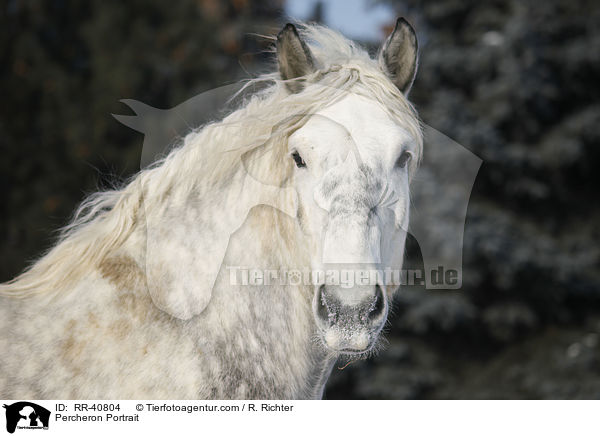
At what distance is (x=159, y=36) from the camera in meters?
8.22

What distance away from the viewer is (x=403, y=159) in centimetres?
180

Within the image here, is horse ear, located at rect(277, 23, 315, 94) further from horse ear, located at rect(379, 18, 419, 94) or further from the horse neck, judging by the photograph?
the horse neck

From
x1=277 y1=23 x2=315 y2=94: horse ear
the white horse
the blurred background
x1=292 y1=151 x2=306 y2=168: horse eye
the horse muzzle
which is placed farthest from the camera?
the blurred background

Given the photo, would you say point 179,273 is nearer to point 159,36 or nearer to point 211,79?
point 211,79

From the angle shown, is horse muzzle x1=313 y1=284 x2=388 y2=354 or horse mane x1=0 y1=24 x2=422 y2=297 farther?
horse mane x1=0 y1=24 x2=422 y2=297

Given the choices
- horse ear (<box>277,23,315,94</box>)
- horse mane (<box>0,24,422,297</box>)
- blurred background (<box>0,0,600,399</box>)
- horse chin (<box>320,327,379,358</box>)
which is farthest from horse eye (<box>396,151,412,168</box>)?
blurred background (<box>0,0,600,399</box>)

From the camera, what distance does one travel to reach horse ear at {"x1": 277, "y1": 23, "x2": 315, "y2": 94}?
1.86 meters

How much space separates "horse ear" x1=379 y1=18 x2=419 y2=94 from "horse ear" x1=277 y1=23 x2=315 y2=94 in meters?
0.30

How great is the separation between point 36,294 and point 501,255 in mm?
5805

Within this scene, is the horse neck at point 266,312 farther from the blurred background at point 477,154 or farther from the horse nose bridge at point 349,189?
the blurred background at point 477,154

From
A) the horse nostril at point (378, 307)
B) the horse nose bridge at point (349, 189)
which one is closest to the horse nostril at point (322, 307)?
the horse nostril at point (378, 307)

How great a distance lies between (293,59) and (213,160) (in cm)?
47
